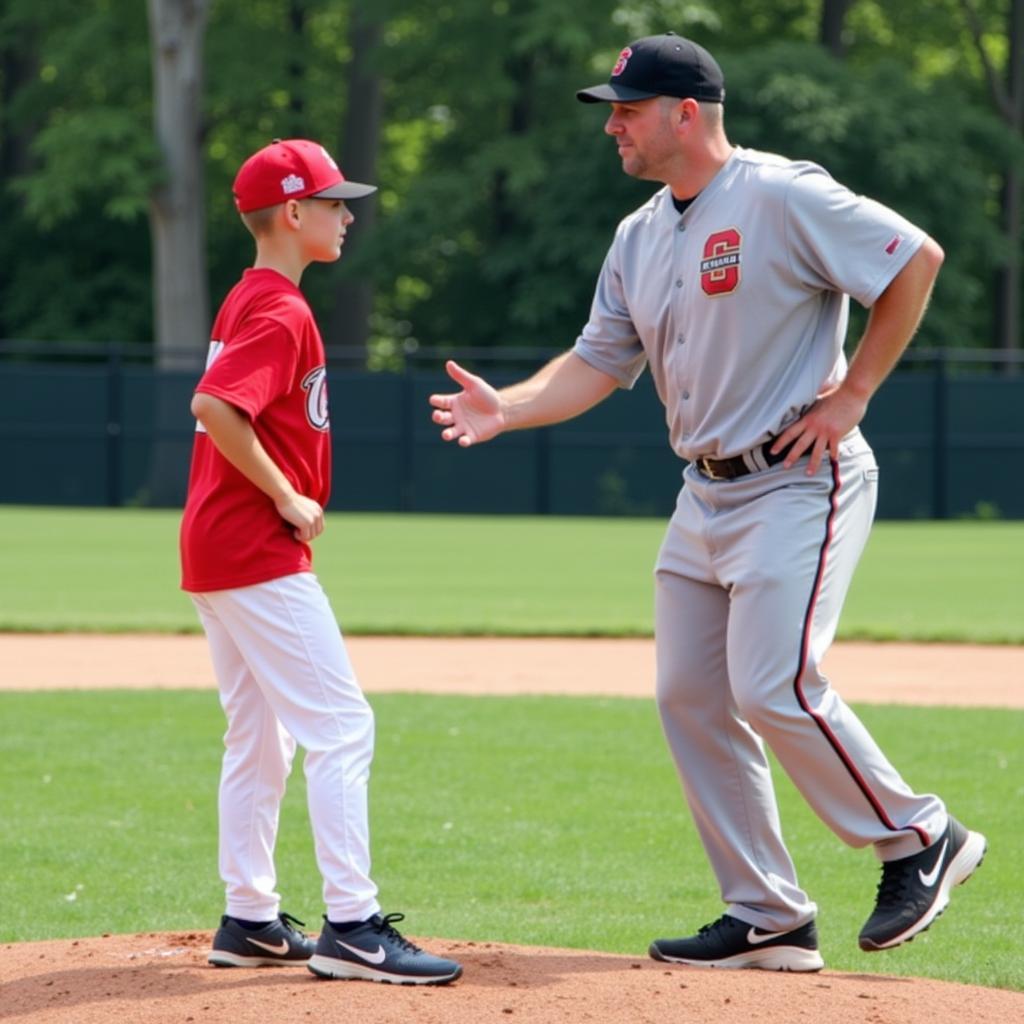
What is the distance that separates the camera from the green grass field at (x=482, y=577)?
1361 cm

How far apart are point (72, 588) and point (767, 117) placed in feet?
65.8

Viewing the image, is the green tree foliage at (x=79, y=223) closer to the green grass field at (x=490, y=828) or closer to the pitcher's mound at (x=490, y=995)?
the green grass field at (x=490, y=828)

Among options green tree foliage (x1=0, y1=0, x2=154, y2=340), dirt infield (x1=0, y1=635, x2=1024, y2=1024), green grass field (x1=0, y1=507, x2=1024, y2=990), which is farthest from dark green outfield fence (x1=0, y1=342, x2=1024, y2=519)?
dirt infield (x1=0, y1=635, x2=1024, y2=1024)

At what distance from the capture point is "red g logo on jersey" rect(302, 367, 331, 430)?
14.4ft

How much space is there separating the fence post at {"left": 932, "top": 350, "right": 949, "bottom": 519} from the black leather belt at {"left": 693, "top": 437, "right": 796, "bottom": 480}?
79.0ft

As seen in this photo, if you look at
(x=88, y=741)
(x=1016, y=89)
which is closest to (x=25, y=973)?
(x=88, y=741)

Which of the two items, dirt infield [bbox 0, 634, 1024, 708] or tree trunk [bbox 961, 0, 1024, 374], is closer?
dirt infield [bbox 0, 634, 1024, 708]

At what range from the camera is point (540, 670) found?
11.5 metres

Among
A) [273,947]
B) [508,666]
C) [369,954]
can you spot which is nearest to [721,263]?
[369,954]

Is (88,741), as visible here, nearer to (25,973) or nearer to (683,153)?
(25,973)

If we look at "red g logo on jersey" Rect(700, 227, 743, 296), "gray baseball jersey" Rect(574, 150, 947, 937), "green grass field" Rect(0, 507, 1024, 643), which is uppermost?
"red g logo on jersey" Rect(700, 227, 743, 296)

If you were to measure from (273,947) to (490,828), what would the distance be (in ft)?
7.89

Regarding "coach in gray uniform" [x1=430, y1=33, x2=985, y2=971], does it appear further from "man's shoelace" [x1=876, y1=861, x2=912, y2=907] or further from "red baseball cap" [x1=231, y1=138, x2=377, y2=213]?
"red baseball cap" [x1=231, y1=138, x2=377, y2=213]

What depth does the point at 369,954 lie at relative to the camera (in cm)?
426
